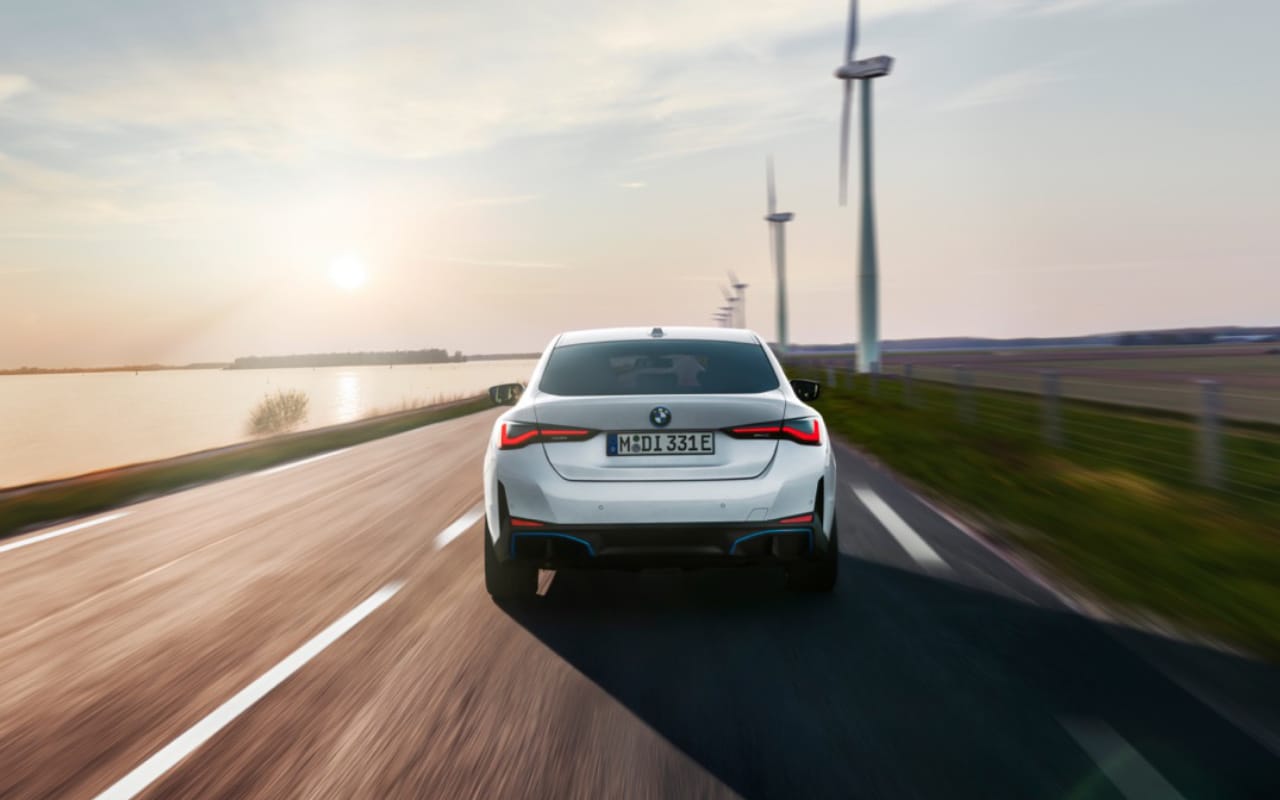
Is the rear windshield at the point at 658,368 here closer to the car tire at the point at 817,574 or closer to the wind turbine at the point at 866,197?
the car tire at the point at 817,574

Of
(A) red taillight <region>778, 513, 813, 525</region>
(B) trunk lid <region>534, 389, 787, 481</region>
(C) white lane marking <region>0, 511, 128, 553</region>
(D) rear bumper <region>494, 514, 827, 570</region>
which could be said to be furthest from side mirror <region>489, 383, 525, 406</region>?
(C) white lane marking <region>0, 511, 128, 553</region>

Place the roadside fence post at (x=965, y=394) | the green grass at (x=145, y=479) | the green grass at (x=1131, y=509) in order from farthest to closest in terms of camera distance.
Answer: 1. the roadside fence post at (x=965, y=394)
2. the green grass at (x=145, y=479)
3. the green grass at (x=1131, y=509)

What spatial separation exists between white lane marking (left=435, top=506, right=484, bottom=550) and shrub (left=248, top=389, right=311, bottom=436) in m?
31.4

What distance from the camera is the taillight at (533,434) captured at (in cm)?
512

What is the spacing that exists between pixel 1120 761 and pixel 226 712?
10.5 ft

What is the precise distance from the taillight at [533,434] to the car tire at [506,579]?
580 mm

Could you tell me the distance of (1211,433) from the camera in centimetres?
1012

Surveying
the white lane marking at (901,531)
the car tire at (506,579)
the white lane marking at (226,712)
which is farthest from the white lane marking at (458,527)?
the white lane marking at (901,531)

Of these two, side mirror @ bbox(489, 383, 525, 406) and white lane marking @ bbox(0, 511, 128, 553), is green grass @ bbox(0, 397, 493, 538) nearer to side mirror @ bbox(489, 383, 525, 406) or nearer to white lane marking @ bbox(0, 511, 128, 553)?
white lane marking @ bbox(0, 511, 128, 553)

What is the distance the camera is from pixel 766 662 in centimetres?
450

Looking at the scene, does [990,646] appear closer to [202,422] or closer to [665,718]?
[665,718]

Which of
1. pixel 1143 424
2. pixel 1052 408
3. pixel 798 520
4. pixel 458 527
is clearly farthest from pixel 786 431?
pixel 1143 424

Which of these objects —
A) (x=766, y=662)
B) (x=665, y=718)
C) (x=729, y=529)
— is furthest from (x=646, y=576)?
(x=665, y=718)

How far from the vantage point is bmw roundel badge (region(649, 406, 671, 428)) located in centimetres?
507
